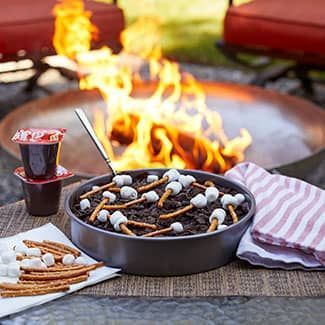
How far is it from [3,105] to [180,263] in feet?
8.51

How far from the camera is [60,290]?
1.46 m

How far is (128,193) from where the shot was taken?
168cm

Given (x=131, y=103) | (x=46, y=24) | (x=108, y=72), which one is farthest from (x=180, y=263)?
(x=46, y=24)

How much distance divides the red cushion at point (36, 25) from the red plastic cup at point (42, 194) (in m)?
1.64

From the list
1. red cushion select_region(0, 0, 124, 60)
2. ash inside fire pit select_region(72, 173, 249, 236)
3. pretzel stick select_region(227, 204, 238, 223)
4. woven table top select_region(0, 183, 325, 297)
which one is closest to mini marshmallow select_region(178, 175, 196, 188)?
ash inside fire pit select_region(72, 173, 249, 236)

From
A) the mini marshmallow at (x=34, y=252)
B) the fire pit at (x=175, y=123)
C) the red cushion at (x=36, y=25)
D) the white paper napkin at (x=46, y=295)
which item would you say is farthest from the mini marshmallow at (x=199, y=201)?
the red cushion at (x=36, y=25)

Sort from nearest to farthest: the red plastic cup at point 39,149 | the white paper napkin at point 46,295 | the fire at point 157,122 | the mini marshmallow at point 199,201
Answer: the white paper napkin at point 46,295 → the mini marshmallow at point 199,201 → the red plastic cup at point 39,149 → the fire at point 157,122

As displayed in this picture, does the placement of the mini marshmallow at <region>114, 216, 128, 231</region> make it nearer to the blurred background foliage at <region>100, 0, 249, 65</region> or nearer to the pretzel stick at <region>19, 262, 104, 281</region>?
the pretzel stick at <region>19, 262, 104, 281</region>

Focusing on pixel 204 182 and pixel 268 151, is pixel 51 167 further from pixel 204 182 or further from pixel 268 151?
pixel 268 151

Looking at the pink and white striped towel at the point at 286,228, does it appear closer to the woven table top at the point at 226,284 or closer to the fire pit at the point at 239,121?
the woven table top at the point at 226,284

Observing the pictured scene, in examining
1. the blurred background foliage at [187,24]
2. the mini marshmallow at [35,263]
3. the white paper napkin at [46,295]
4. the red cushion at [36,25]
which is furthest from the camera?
the blurred background foliage at [187,24]

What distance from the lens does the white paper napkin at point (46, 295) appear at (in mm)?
1414

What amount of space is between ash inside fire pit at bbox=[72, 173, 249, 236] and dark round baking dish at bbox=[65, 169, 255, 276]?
31mm

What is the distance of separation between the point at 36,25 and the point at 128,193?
1.88m
